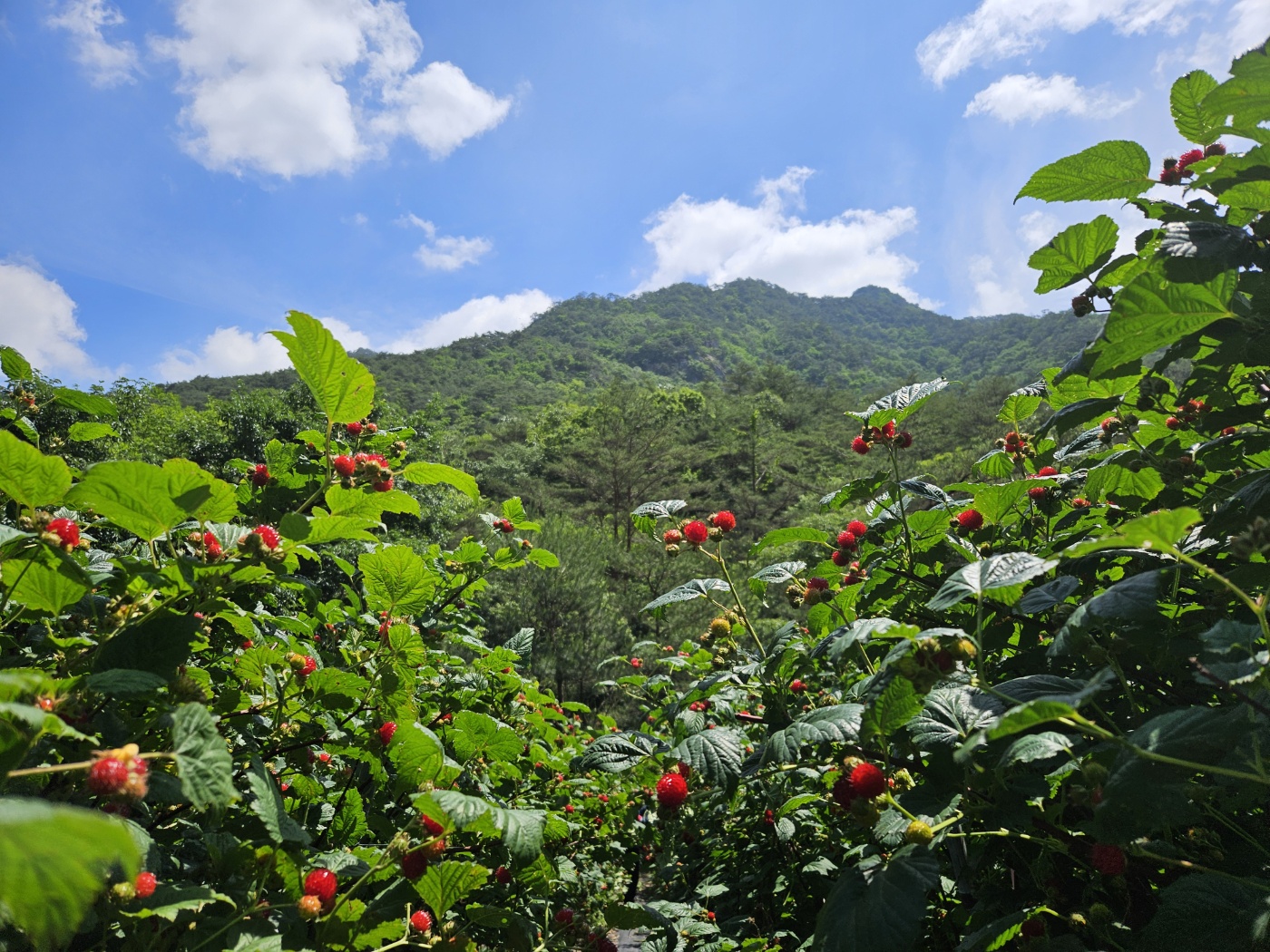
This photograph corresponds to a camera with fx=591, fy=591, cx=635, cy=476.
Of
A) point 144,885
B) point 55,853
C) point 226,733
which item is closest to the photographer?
point 55,853

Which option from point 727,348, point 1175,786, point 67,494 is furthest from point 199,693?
point 727,348

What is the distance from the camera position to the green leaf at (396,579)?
4.39ft

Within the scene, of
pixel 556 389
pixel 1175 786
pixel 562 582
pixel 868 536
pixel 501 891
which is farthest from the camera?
pixel 556 389

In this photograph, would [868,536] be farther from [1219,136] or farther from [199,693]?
[199,693]

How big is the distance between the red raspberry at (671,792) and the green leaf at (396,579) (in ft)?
2.35

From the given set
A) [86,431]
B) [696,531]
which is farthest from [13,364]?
[696,531]

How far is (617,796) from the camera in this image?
122 inches

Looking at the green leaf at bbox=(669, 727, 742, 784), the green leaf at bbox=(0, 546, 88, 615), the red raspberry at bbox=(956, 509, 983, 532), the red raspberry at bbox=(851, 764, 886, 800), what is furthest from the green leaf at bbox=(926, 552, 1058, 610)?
the green leaf at bbox=(0, 546, 88, 615)

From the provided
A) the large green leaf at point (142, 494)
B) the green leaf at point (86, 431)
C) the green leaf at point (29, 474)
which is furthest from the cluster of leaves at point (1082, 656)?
the green leaf at point (86, 431)

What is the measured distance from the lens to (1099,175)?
1285mm

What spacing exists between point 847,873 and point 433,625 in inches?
70.3

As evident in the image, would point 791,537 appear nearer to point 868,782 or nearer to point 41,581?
point 868,782

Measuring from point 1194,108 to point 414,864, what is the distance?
2.27 metres

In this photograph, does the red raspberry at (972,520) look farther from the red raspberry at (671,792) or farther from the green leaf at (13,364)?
the green leaf at (13,364)
